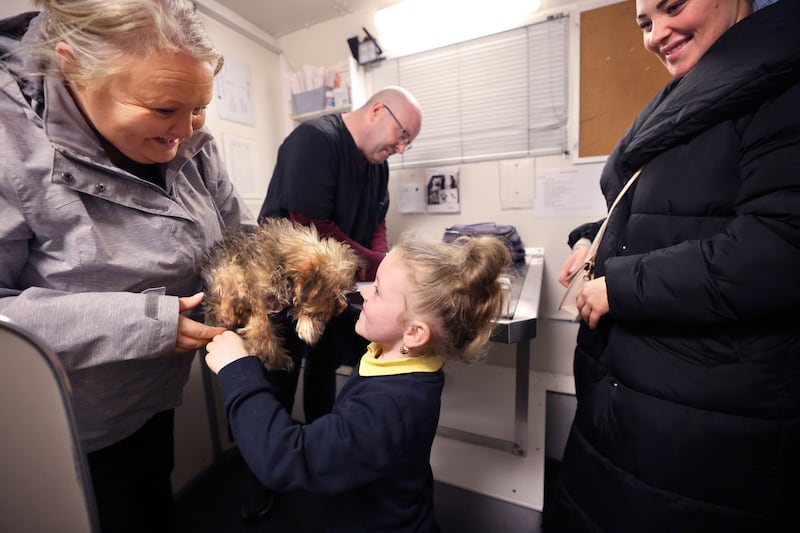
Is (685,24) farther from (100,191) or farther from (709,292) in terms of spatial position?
(100,191)

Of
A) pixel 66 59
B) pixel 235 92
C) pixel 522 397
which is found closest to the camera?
pixel 66 59

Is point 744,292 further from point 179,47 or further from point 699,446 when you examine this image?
point 179,47

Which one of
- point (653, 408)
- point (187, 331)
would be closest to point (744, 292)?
point (653, 408)

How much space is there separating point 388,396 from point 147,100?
0.69 meters

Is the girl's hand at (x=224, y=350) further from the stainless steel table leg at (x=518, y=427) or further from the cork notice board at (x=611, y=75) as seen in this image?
the cork notice board at (x=611, y=75)

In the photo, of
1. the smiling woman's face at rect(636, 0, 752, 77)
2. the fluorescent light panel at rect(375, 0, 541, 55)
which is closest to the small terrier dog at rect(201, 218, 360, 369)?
the smiling woman's face at rect(636, 0, 752, 77)

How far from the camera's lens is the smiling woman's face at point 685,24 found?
0.74 m

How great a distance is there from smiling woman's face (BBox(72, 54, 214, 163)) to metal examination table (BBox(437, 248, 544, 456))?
2.87 ft

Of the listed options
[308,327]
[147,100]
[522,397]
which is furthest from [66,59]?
[522,397]

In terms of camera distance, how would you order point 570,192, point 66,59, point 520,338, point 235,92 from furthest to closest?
point 235,92 < point 570,192 < point 520,338 < point 66,59

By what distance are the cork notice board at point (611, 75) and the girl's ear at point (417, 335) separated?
1.61 metres

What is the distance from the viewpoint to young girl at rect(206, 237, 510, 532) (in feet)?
2.02

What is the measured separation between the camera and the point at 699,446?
70cm

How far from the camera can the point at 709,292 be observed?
64 centimetres
